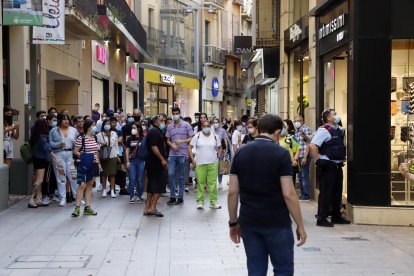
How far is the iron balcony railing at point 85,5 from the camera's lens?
1647 cm

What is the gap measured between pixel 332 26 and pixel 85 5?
6.77m

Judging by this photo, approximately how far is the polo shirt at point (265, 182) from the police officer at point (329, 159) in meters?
5.87

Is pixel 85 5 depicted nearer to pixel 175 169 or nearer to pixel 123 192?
pixel 123 192

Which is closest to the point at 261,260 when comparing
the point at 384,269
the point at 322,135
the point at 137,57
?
the point at 384,269

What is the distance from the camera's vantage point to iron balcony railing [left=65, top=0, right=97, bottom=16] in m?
16.5

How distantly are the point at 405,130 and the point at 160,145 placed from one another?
4.29 m

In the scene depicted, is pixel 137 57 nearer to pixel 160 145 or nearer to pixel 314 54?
pixel 314 54

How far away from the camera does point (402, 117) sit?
475 inches

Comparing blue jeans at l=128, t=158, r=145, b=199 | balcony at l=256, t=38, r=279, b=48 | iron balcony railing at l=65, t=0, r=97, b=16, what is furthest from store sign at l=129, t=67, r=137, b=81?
blue jeans at l=128, t=158, r=145, b=199

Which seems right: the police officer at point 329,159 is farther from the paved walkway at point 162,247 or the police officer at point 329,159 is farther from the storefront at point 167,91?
the storefront at point 167,91

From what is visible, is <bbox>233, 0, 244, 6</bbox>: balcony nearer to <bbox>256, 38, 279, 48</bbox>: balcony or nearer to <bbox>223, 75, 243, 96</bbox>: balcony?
<bbox>223, 75, 243, 96</bbox>: balcony

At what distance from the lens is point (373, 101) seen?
11633mm

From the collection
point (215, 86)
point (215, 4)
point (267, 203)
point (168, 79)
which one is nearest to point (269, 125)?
point (267, 203)

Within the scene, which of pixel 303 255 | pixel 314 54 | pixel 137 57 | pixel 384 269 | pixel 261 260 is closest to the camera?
pixel 261 260
